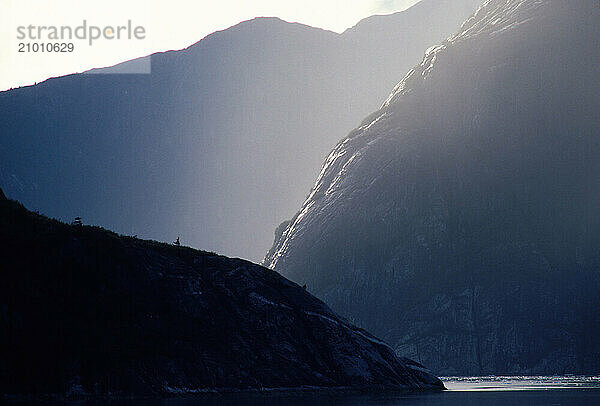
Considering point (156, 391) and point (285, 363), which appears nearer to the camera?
point (156, 391)

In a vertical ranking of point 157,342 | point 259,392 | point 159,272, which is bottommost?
point 259,392

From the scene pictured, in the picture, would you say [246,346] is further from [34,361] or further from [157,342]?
[34,361]

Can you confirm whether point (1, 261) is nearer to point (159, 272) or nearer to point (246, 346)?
point (159, 272)

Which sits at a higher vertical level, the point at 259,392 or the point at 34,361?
the point at 34,361

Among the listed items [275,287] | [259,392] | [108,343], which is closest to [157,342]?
[108,343]

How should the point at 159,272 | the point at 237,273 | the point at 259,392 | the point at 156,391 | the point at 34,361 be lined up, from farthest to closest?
the point at 237,273 → the point at 159,272 → the point at 259,392 → the point at 156,391 → the point at 34,361

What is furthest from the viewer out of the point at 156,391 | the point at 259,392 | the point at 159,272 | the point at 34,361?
the point at 159,272
